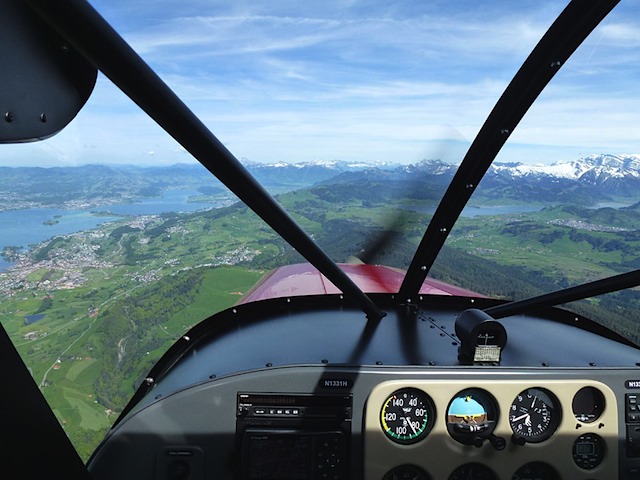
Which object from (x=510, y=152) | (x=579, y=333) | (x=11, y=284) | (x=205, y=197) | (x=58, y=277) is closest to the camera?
(x=11, y=284)

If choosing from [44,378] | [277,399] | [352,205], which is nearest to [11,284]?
[44,378]

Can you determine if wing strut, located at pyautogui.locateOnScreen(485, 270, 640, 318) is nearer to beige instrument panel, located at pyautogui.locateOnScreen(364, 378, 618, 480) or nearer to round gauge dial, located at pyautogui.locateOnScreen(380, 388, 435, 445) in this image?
beige instrument panel, located at pyautogui.locateOnScreen(364, 378, 618, 480)

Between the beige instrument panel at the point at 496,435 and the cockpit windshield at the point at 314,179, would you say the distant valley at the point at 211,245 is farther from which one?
the beige instrument panel at the point at 496,435

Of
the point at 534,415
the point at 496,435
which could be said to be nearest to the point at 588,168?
the point at 534,415

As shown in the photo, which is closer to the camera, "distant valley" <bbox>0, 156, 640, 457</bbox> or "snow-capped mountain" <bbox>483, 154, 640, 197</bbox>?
"distant valley" <bbox>0, 156, 640, 457</bbox>

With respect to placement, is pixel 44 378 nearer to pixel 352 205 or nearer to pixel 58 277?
pixel 58 277

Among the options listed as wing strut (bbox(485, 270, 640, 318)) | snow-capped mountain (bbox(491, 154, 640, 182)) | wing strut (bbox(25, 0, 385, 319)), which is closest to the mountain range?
snow-capped mountain (bbox(491, 154, 640, 182))

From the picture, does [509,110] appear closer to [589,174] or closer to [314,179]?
[589,174]

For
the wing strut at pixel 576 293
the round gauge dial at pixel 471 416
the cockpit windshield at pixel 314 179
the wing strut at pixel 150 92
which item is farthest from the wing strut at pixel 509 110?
the wing strut at pixel 150 92
